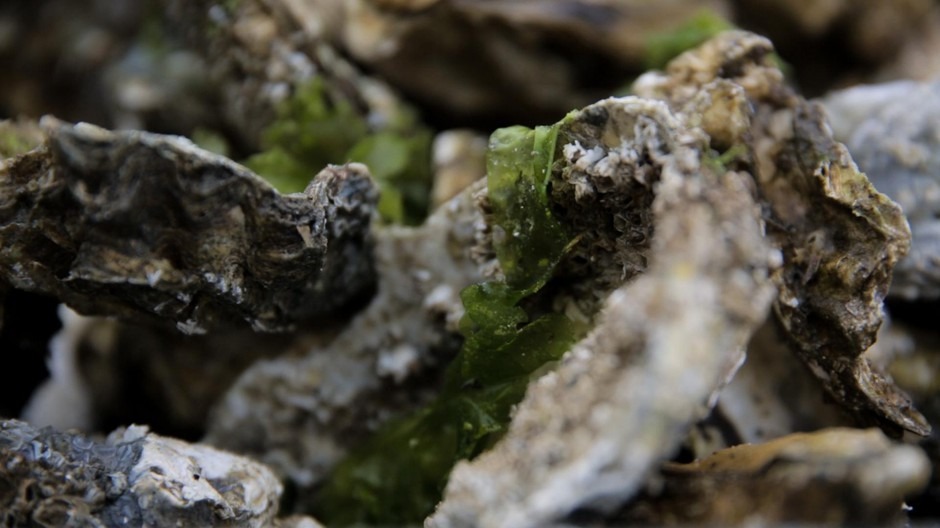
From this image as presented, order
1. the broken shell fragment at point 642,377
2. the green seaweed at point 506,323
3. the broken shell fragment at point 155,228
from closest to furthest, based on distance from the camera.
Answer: the broken shell fragment at point 642,377
the broken shell fragment at point 155,228
the green seaweed at point 506,323

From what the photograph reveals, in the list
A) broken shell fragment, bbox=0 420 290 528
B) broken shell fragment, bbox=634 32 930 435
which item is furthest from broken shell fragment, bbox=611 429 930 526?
broken shell fragment, bbox=0 420 290 528

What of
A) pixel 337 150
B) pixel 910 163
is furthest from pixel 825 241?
pixel 337 150

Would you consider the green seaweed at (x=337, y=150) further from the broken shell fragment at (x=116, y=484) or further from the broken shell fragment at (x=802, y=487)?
the broken shell fragment at (x=802, y=487)

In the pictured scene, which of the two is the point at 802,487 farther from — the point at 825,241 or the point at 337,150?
the point at 337,150

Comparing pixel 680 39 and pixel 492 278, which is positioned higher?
pixel 680 39

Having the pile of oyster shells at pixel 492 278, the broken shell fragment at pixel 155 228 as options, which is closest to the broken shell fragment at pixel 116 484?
the pile of oyster shells at pixel 492 278

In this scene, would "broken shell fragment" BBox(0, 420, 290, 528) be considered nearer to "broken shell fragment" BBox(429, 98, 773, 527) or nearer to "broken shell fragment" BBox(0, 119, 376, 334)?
"broken shell fragment" BBox(0, 119, 376, 334)
